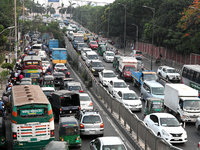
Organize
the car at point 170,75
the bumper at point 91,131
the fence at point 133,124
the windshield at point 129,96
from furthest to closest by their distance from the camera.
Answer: the car at point 170,75, the windshield at point 129,96, the bumper at point 91,131, the fence at point 133,124

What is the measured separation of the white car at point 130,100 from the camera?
2859cm

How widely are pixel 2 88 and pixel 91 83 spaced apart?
963cm

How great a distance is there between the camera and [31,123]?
16734mm

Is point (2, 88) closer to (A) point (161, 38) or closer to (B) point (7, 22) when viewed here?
(B) point (7, 22)

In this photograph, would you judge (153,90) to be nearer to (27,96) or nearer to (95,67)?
(95,67)

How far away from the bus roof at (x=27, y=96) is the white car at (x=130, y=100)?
1030 centimetres

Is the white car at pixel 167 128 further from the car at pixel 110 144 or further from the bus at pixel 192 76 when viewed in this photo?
the bus at pixel 192 76

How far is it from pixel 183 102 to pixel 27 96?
1223cm

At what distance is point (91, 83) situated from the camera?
39094 mm

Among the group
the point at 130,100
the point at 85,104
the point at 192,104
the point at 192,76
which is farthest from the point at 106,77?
the point at 192,104

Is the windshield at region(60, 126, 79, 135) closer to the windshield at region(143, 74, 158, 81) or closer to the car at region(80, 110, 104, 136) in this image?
the car at region(80, 110, 104, 136)

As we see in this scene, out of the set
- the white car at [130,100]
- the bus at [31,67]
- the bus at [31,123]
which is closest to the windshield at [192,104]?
the white car at [130,100]

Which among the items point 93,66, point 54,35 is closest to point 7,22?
point 54,35

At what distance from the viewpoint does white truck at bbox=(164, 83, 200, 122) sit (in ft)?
82.0
